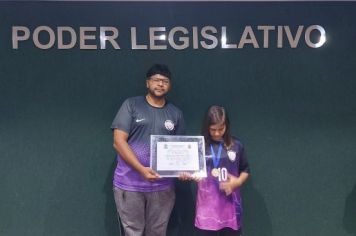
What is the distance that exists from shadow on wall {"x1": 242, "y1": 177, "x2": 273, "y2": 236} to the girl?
22.9 inches

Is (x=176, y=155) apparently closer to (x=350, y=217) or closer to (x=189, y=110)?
(x=189, y=110)

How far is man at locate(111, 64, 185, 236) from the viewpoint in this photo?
8.68ft

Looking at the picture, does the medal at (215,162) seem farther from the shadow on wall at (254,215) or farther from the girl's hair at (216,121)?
the shadow on wall at (254,215)

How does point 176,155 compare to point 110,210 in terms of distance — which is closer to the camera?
point 176,155

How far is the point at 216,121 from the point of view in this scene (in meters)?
2.60

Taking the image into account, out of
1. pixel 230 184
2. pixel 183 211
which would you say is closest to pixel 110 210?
pixel 183 211

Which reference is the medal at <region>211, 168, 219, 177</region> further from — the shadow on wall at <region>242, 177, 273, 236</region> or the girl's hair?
the shadow on wall at <region>242, 177, 273, 236</region>

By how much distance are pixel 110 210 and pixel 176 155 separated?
2.92ft

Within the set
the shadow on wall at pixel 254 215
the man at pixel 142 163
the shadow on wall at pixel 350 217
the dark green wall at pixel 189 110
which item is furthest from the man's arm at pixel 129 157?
the shadow on wall at pixel 350 217

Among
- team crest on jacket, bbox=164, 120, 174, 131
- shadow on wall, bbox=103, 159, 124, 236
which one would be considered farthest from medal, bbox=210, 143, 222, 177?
shadow on wall, bbox=103, 159, 124, 236

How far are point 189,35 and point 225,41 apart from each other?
284 mm

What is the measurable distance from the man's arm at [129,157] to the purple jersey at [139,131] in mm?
46

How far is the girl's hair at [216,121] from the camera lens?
2.61m

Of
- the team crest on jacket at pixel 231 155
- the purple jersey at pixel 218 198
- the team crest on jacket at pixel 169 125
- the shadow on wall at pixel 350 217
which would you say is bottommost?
the shadow on wall at pixel 350 217
